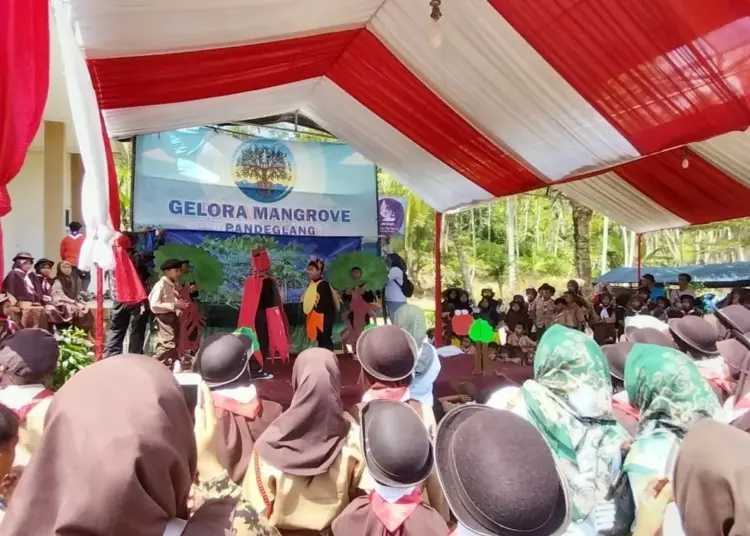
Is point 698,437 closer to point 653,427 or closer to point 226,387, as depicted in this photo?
point 653,427

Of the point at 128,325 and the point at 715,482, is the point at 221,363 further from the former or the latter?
the point at 128,325

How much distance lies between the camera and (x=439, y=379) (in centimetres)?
493

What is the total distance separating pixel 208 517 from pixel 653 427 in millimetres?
1424

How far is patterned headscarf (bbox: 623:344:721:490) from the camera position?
71.3 inches

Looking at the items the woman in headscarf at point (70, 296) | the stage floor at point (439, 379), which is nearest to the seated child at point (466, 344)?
the stage floor at point (439, 379)

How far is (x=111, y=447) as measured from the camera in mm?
921

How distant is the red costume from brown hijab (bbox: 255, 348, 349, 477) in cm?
485

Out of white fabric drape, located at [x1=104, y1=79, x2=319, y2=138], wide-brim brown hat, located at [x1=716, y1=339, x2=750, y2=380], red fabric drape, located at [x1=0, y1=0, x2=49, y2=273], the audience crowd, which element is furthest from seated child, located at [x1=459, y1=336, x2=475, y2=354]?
red fabric drape, located at [x1=0, y1=0, x2=49, y2=273]

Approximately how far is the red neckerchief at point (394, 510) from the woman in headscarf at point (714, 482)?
0.81 metres

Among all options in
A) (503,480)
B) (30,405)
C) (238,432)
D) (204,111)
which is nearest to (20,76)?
(30,405)

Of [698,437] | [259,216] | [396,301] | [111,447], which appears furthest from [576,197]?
[111,447]

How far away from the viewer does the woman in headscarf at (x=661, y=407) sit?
180cm

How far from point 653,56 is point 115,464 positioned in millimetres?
3673

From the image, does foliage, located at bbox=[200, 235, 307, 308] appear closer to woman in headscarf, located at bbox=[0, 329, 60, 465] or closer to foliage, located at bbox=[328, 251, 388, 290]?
foliage, located at bbox=[328, 251, 388, 290]
